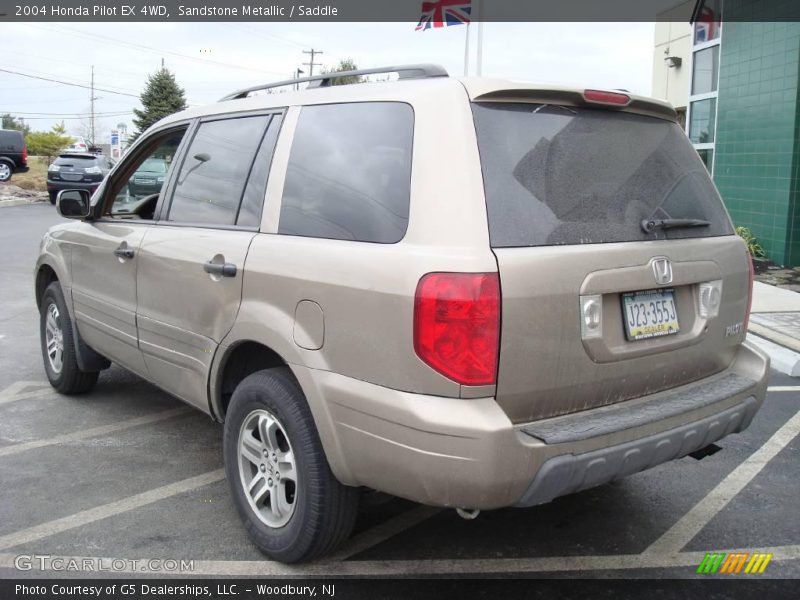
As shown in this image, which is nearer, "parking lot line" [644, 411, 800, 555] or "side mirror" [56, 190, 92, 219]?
"parking lot line" [644, 411, 800, 555]

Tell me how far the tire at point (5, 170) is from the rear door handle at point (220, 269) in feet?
92.6

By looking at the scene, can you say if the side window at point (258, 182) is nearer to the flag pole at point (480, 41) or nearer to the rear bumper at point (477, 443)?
the rear bumper at point (477, 443)

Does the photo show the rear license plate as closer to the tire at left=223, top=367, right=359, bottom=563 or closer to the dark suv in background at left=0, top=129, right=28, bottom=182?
the tire at left=223, top=367, right=359, bottom=563

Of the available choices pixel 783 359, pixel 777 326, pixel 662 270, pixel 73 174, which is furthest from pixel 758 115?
pixel 73 174

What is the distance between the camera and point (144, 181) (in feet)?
16.5

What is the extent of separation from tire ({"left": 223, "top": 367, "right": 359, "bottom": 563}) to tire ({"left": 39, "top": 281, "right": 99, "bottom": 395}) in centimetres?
Answer: 228

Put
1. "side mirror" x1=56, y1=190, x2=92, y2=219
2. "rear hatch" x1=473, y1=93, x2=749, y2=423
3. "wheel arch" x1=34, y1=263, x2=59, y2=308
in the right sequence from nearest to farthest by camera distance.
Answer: "rear hatch" x1=473, y1=93, x2=749, y2=423, "side mirror" x1=56, y1=190, x2=92, y2=219, "wheel arch" x1=34, y1=263, x2=59, y2=308

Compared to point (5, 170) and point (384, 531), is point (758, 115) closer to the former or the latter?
point (384, 531)

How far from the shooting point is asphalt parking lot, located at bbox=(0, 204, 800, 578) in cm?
326

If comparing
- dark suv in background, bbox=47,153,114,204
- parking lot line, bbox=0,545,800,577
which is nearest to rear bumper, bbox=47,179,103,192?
dark suv in background, bbox=47,153,114,204

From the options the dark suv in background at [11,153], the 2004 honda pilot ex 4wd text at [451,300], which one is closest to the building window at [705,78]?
the 2004 honda pilot ex 4wd text at [451,300]

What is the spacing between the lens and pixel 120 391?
5602 millimetres

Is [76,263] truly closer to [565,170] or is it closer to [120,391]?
[120,391]

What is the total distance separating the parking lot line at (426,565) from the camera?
3.17 meters
